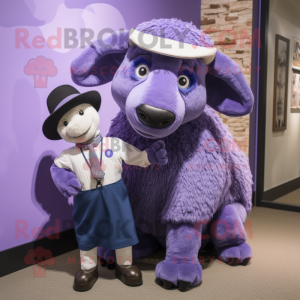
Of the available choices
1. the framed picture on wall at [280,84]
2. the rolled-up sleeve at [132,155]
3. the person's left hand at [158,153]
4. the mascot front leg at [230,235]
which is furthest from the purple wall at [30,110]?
the framed picture on wall at [280,84]

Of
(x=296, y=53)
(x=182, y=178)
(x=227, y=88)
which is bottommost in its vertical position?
(x=182, y=178)

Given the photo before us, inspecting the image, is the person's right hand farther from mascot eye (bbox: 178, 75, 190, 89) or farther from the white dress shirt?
mascot eye (bbox: 178, 75, 190, 89)

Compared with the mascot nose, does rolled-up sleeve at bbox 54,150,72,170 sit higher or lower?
lower

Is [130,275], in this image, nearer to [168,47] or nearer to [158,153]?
[158,153]

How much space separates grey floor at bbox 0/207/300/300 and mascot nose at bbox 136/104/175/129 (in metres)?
0.63

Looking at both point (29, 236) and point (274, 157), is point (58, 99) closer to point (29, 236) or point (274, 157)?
point (29, 236)

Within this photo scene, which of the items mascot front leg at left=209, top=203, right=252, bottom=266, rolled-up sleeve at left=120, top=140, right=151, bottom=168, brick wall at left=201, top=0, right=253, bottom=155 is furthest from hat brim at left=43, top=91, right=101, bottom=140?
brick wall at left=201, top=0, right=253, bottom=155

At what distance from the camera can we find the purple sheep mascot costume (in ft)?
3.70

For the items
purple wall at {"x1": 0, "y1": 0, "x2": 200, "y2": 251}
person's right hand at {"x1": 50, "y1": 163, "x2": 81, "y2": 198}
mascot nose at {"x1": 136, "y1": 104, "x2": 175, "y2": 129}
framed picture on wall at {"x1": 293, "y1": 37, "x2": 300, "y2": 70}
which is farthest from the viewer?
framed picture on wall at {"x1": 293, "y1": 37, "x2": 300, "y2": 70}

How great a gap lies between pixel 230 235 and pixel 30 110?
40.4 inches

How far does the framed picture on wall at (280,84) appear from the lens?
2539 millimetres

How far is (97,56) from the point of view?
1.31 m

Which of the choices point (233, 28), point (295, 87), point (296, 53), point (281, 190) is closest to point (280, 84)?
point (295, 87)

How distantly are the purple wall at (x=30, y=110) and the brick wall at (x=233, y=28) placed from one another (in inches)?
38.6
